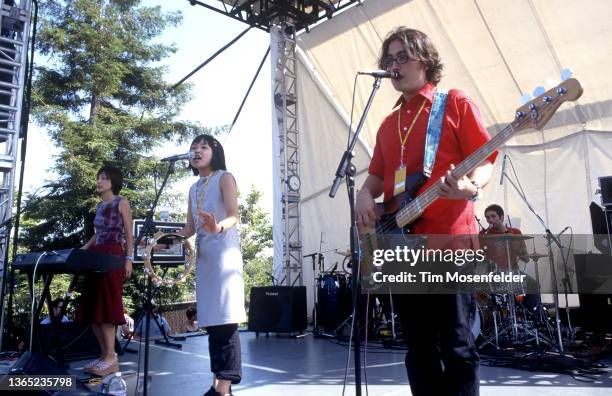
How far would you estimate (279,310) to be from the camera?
7.29m

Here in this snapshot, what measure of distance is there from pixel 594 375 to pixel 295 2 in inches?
340

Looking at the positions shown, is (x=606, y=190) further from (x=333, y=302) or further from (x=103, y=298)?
(x=103, y=298)

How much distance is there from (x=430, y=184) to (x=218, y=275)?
57.8 inches

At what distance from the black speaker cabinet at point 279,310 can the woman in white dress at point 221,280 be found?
4.38 m

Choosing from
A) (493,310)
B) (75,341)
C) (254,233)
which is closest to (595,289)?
(493,310)

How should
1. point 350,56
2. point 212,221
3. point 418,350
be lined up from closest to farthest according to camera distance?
point 418,350 < point 212,221 < point 350,56

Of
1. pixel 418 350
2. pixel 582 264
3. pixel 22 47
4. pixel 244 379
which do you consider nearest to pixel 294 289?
pixel 244 379

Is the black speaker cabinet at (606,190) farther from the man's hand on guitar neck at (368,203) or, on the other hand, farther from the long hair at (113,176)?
the long hair at (113,176)

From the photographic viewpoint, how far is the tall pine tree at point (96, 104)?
11.4 metres

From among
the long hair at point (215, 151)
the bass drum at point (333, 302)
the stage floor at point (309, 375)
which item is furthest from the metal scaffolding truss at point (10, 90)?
the bass drum at point (333, 302)

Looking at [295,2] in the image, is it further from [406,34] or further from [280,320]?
[406,34]

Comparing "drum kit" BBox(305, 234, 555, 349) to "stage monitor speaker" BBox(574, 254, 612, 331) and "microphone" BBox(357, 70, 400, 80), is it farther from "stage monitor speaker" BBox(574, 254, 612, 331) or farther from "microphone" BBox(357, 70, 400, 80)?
"microphone" BBox(357, 70, 400, 80)

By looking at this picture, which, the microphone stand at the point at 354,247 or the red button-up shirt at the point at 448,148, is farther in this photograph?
the microphone stand at the point at 354,247

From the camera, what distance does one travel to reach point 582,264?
5.73 m
